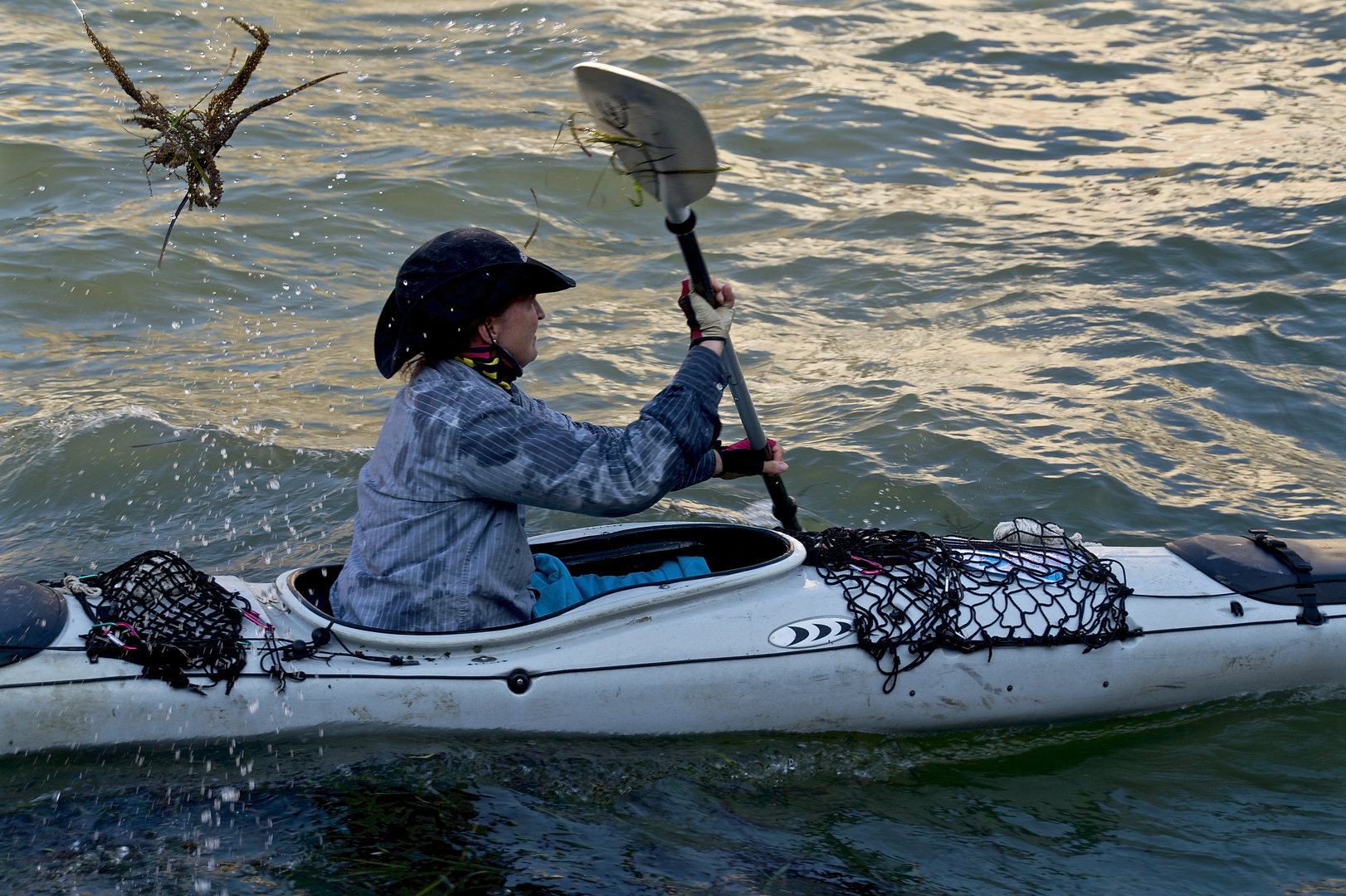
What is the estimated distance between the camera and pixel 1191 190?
8891 millimetres

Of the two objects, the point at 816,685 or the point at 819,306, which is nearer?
the point at 816,685

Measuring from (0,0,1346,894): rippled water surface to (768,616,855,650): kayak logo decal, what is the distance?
0.38 m

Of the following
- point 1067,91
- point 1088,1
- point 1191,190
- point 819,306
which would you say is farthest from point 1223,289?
point 1088,1

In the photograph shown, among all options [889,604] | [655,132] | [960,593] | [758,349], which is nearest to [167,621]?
[655,132]

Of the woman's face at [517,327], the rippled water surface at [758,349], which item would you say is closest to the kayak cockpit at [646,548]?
the rippled water surface at [758,349]

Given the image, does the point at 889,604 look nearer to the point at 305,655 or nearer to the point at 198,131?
the point at 305,655

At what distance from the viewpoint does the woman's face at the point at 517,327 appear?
3.09 m

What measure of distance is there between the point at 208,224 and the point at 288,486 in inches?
148

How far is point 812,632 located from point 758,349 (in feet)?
12.0

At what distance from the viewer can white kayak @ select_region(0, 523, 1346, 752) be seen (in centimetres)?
333

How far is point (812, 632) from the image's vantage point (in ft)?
11.8

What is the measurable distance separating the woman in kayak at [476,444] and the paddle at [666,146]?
40cm

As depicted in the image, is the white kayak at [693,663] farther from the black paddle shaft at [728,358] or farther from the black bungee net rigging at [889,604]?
the black paddle shaft at [728,358]

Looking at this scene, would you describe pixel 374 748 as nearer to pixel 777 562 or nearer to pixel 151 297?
pixel 777 562
